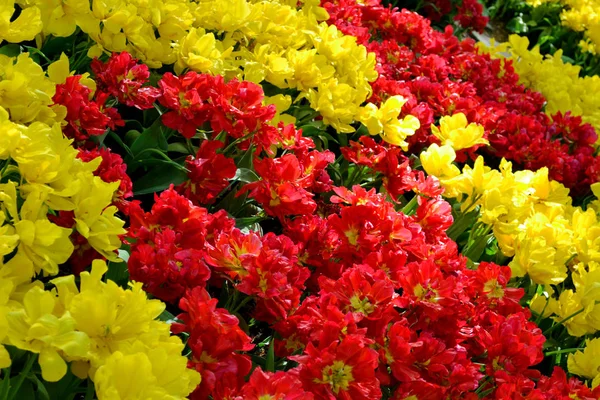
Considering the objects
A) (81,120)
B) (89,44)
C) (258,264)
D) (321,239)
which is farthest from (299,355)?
(89,44)

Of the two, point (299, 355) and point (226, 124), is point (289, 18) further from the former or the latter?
point (299, 355)

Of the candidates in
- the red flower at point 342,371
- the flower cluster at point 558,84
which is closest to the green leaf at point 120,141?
the red flower at point 342,371

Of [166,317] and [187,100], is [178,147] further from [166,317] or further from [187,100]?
[166,317]

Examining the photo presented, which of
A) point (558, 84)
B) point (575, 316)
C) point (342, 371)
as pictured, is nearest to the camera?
point (342, 371)

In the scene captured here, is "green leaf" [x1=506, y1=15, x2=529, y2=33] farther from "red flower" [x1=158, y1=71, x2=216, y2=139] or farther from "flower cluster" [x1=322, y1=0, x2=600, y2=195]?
"red flower" [x1=158, y1=71, x2=216, y2=139]

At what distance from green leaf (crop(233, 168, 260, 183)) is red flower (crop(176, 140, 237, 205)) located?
161 mm

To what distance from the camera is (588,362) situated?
1.92 m

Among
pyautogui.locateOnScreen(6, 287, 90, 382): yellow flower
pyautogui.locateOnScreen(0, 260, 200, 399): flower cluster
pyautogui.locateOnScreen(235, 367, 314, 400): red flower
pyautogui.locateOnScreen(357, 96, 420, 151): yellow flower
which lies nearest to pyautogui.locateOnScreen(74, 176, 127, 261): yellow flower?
pyautogui.locateOnScreen(0, 260, 200, 399): flower cluster

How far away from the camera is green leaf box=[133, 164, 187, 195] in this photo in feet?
6.29

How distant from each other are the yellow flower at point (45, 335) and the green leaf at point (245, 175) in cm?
94

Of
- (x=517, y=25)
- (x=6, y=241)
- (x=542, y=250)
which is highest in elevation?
(x=6, y=241)

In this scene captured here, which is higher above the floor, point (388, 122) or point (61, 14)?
point (61, 14)

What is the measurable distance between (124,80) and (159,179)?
28 cm

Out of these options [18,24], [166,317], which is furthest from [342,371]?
[18,24]
